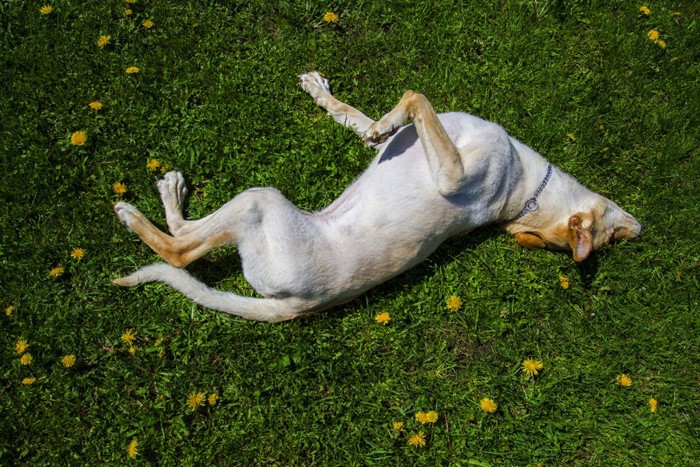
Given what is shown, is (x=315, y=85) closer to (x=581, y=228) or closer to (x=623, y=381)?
(x=581, y=228)

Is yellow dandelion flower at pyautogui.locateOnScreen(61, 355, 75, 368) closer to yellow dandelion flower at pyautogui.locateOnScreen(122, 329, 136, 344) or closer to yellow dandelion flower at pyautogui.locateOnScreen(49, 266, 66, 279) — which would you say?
yellow dandelion flower at pyautogui.locateOnScreen(122, 329, 136, 344)

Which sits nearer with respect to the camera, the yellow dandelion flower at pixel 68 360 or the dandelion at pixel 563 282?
the yellow dandelion flower at pixel 68 360

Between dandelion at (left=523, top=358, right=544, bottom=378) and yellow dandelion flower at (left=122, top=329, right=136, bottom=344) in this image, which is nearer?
yellow dandelion flower at (left=122, top=329, right=136, bottom=344)

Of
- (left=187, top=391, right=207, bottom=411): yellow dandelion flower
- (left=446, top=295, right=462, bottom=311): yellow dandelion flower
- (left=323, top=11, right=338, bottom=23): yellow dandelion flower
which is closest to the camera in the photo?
(left=187, top=391, right=207, bottom=411): yellow dandelion flower

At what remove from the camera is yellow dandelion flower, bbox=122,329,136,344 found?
12.5 ft

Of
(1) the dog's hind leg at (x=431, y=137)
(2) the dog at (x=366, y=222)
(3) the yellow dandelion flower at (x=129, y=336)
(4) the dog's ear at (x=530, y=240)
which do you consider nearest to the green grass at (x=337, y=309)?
(3) the yellow dandelion flower at (x=129, y=336)

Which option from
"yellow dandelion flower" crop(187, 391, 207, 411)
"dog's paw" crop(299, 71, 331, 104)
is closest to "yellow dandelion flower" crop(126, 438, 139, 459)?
"yellow dandelion flower" crop(187, 391, 207, 411)

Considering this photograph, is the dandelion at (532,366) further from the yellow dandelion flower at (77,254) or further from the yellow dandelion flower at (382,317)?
the yellow dandelion flower at (77,254)

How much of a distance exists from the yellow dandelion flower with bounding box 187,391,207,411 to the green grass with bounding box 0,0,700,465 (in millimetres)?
88

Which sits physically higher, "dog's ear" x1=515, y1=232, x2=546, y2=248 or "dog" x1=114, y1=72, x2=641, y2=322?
"dog" x1=114, y1=72, x2=641, y2=322

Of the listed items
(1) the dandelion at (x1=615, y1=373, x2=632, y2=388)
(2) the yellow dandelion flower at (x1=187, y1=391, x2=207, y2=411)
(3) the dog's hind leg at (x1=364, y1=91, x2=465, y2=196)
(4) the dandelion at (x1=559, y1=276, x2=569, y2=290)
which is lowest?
(2) the yellow dandelion flower at (x1=187, y1=391, x2=207, y2=411)

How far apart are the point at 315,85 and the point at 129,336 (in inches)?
99.6

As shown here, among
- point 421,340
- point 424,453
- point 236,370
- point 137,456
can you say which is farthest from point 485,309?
point 137,456

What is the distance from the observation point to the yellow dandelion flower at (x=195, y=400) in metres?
3.74
